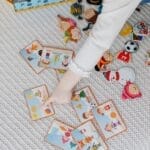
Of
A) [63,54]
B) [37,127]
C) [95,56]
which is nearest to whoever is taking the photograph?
[95,56]

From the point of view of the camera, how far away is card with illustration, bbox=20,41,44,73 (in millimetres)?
1225

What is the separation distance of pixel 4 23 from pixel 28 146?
439 millimetres

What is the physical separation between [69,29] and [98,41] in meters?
0.31

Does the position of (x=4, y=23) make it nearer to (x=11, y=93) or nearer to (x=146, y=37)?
(x=11, y=93)

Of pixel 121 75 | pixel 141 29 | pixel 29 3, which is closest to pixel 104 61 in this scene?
pixel 121 75

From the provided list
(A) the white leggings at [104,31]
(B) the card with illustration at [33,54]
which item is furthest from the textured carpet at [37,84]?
(A) the white leggings at [104,31]

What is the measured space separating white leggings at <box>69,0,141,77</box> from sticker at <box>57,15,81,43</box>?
0.75 ft

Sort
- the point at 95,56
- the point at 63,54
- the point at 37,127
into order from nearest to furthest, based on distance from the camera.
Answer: the point at 95,56 → the point at 37,127 → the point at 63,54

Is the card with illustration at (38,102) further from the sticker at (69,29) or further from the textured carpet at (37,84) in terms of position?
the sticker at (69,29)

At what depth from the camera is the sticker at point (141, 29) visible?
1.31m

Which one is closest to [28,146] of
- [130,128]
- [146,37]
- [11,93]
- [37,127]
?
[37,127]

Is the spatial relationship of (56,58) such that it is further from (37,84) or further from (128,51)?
(128,51)

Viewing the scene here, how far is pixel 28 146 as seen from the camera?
112 centimetres

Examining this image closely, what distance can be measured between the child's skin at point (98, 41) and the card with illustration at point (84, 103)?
1.5 inches
